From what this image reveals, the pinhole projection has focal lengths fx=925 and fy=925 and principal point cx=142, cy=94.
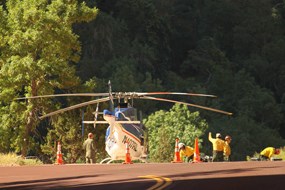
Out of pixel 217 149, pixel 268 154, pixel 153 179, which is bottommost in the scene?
pixel 268 154

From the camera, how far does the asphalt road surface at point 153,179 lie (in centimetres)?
1742

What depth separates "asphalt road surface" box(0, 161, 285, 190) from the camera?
17.4 metres

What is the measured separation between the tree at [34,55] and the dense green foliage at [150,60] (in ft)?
0.18

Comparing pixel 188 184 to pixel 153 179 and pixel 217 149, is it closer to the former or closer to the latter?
pixel 153 179

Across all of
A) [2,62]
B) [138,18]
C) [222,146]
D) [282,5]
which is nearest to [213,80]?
[138,18]

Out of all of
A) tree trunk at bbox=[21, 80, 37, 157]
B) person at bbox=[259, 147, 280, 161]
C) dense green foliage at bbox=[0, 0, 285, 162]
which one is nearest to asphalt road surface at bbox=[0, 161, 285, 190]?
person at bbox=[259, 147, 280, 161]

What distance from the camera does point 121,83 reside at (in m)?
78.1

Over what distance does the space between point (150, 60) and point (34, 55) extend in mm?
47025

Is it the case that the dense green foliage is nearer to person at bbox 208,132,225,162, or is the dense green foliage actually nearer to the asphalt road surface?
person at bbox 208,132,225,162

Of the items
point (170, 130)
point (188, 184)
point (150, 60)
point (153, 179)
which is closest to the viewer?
point (188, 184)

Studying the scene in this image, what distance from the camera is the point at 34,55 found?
4603 centimetres

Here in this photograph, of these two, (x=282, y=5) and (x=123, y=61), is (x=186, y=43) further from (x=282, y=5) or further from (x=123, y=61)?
(x=123, y=61)

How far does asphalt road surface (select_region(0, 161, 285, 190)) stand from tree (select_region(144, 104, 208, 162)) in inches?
1631

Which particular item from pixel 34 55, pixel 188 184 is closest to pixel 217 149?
Answer: pixel 34 55
